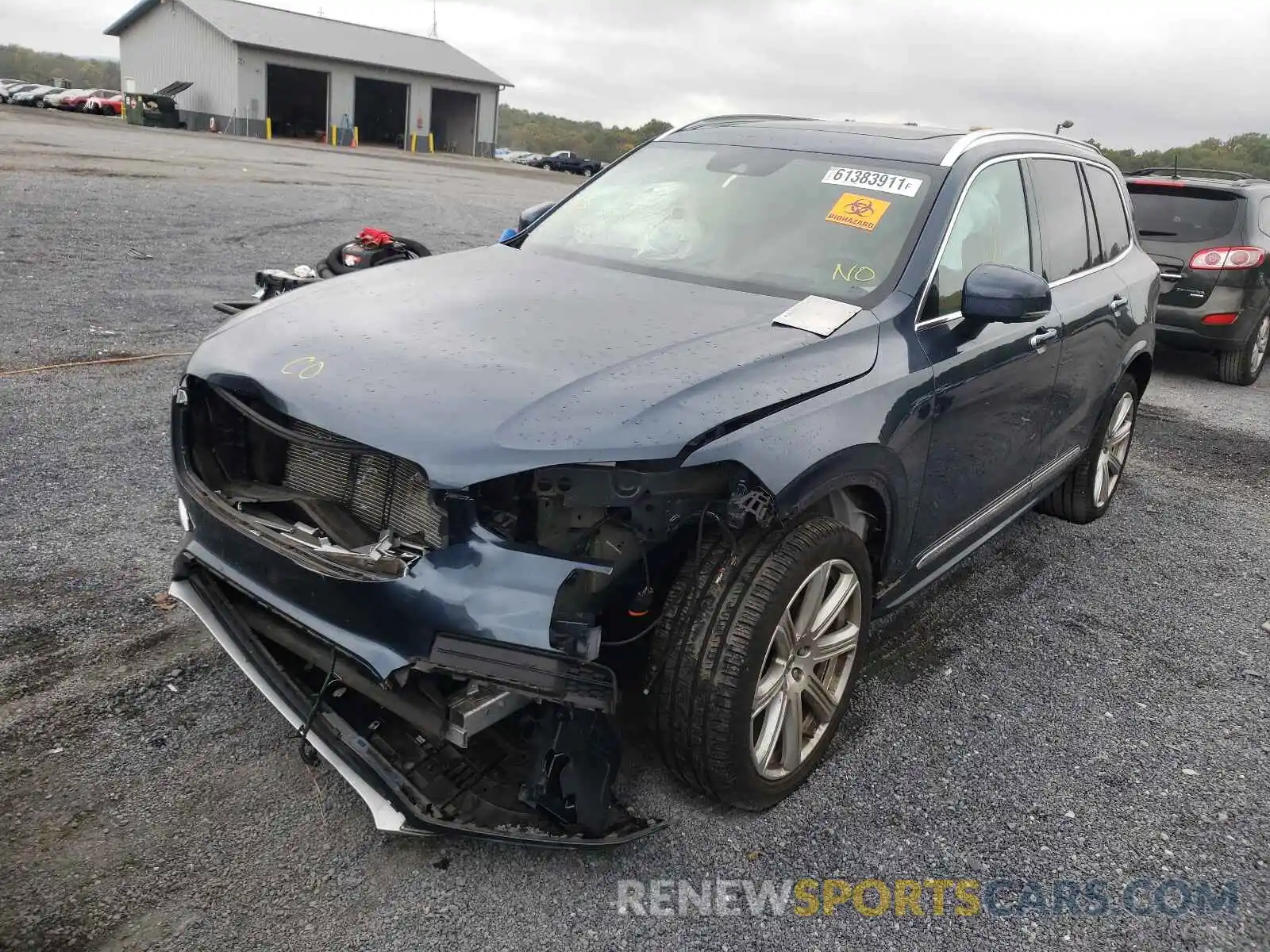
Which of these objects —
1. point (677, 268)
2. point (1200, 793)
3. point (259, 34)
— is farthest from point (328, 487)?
point (259, 34)

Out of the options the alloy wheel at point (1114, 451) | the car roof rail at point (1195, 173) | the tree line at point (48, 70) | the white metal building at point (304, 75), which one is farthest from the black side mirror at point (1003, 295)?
the tree line at point (48, 70)

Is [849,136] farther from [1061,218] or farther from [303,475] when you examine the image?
[303,475]

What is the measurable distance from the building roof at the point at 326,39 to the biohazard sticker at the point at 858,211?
140ft

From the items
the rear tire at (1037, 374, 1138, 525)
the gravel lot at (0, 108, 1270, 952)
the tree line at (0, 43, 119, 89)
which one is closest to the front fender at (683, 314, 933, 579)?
the gravel lot at (0, 108, 1270, 952)

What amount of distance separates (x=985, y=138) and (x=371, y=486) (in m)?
2.82

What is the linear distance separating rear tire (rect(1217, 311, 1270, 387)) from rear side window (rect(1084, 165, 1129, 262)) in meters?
4.68

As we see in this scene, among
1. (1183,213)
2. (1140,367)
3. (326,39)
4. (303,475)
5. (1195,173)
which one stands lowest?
(303,475)

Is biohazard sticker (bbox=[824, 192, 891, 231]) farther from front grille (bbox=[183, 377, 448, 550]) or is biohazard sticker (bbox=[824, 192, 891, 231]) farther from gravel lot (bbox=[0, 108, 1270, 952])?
front grille (bbox=[183, 377, 448, 550])

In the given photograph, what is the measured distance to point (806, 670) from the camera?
108 inches

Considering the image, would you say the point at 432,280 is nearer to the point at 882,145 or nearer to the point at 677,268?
the point at 677,268

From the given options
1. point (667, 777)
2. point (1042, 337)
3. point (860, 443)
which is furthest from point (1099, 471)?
point (667, 777)

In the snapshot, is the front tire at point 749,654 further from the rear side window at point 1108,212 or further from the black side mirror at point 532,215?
the rear side window at point 1108,212

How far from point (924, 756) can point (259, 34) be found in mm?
45911

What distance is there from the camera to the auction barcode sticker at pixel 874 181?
3447 millimetres
